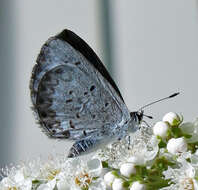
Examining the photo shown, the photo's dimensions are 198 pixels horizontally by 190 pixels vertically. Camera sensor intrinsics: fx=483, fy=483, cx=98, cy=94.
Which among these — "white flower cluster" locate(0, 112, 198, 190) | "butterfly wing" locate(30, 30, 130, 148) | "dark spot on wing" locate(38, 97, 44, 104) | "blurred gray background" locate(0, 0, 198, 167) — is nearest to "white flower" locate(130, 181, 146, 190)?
"white flower cluster" locate(0, 112, 198, 190)

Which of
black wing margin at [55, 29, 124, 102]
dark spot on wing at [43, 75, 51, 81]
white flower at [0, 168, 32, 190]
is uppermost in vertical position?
black wing margin at [55, 29, 124, 102]

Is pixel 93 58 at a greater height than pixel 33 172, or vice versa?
pixel 93 58

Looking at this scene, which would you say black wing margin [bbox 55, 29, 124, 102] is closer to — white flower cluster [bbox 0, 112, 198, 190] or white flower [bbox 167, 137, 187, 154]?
white flower cluster [bbox 0, 112, 198, 190]

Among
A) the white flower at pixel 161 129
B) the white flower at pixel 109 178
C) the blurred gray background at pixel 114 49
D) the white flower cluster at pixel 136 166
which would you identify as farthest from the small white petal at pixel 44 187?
the blurred gray background at pixel 114 49

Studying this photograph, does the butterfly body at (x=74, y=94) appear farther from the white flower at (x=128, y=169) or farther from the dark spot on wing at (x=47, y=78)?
the white flower at (x=128, y=169)

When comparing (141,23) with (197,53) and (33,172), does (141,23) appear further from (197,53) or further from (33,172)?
(33,172)

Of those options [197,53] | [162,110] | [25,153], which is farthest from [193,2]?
[25,153]
